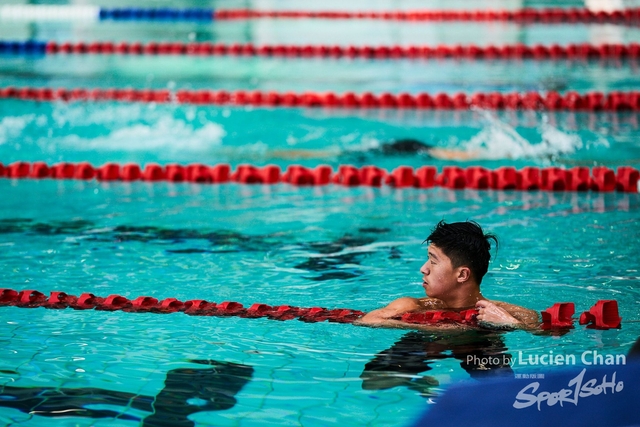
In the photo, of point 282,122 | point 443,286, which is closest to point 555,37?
point 282,122

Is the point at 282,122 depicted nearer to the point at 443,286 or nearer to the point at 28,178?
the point at 28,178

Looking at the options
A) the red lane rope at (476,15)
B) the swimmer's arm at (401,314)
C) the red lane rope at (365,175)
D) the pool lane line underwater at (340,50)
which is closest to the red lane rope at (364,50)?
the pool lane line underwater at (340,50)

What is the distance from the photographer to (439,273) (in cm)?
380

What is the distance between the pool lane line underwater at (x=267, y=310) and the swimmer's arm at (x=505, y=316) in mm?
40

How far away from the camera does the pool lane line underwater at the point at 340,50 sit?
440 inches

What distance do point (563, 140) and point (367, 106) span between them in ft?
6.60

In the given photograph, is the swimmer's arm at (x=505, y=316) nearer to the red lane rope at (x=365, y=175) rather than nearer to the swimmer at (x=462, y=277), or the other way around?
the swimmer at (x=462, y=277)

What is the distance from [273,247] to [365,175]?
5.51ft

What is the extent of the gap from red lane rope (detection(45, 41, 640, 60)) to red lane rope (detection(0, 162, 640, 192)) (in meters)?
4.57

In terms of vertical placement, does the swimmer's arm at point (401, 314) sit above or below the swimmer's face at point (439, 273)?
below

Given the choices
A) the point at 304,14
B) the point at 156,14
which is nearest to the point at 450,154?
the point at 304,14

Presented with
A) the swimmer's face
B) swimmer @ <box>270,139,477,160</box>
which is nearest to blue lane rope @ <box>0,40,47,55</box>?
swimmer @ <box>270,139,477,160</box>

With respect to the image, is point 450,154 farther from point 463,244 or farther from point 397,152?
point 463,244

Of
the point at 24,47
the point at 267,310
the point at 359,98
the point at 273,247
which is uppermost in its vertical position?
the point at 24,47
